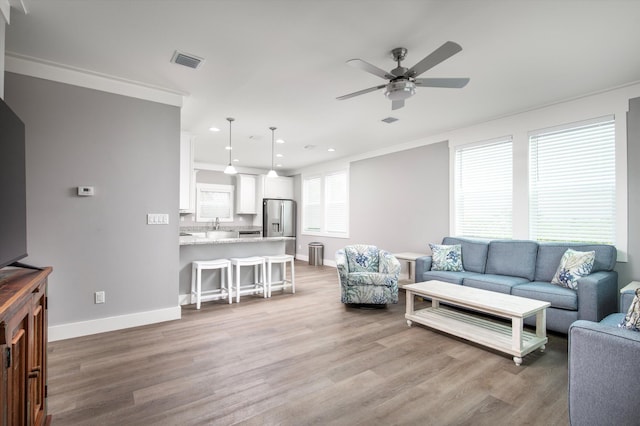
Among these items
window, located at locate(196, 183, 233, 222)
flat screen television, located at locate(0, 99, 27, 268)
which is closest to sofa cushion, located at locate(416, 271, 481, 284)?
flat screen television, located at locate(0, 99, 27, 268)

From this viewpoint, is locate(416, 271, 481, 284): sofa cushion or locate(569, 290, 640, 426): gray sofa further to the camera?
locate(416, 271, 481, 284): sofa cushion

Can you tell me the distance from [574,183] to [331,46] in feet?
11.4

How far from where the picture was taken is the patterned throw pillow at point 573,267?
334 centimetres

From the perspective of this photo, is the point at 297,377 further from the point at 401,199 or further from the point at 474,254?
the point at 401,199

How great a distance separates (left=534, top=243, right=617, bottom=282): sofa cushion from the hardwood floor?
0.83m

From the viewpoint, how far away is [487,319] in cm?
365

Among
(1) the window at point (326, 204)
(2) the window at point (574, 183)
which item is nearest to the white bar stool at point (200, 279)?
(1) the window at point (326, 204)

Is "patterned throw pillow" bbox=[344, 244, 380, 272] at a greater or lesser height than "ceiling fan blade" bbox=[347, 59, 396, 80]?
lesser

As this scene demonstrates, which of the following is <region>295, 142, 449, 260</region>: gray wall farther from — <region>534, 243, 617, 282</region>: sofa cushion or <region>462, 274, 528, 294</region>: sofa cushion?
<region>534, 243, 617, 282</region>: sofa cushion

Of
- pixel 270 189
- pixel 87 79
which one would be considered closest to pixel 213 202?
pixel 270 189

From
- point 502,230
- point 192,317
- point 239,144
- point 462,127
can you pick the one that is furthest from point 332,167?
point 192,317

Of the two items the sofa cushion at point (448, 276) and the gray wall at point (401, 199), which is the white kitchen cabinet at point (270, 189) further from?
the sofa cushion at point (448, 276)

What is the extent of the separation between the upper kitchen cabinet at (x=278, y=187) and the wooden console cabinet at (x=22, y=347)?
701 centimetres

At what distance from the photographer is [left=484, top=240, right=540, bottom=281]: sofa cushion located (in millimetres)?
3969
